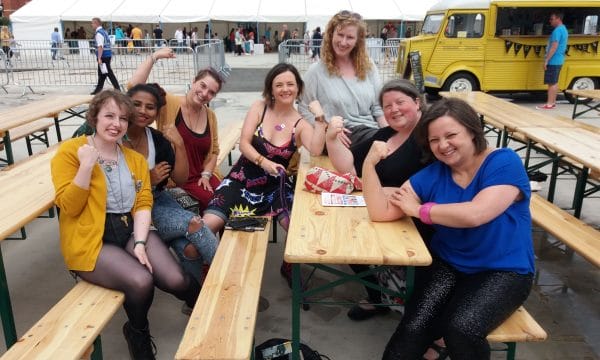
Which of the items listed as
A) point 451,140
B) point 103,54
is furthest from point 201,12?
point 451,140

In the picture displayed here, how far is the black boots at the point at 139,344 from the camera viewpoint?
102 inches

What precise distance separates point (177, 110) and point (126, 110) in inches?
34.8

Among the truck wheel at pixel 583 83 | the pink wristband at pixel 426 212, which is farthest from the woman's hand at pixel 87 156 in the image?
the truck wheel at pixel 583 83

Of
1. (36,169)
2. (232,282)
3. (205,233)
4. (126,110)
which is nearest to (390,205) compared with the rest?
(232,282)

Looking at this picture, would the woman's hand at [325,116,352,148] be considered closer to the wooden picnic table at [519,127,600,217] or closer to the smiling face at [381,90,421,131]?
the smiling face at [381,90,421,131]

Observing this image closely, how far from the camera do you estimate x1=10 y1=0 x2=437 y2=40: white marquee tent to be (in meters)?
24.4

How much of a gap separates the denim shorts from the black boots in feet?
31.9

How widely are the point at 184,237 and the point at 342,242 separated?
1.18m

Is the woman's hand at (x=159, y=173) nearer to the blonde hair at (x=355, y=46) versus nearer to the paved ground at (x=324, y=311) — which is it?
the paved ground at (x=324, y=311)

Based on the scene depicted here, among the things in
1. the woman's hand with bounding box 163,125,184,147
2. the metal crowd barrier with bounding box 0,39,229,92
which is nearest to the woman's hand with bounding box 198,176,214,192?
the woman's hand with bounding box 163,125,184,147

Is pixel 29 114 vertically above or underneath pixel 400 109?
underneath

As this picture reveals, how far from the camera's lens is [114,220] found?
8.70 feet

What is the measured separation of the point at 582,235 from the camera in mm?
3047

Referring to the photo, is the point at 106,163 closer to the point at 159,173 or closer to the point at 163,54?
the point at 159,173
